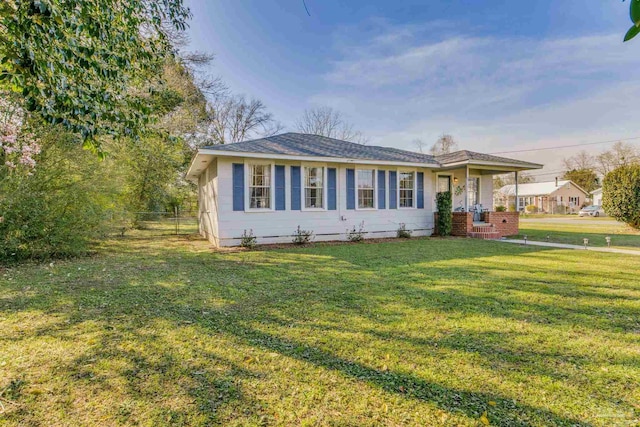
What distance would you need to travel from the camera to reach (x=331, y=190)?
1135 centimetres

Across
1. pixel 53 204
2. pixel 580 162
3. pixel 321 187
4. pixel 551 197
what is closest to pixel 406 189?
pixel 321 187

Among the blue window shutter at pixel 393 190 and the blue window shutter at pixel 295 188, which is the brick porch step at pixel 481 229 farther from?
the blue window shutter at pixel 295 188

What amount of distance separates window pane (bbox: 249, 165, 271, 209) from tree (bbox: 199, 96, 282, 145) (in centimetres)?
1765

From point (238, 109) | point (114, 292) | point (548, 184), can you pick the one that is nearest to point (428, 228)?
point (114, 292)

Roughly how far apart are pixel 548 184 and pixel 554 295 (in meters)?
53.2

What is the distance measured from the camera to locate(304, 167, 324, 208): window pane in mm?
10992

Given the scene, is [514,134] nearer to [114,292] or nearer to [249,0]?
[249,0]

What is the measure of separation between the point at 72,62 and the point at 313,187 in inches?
321

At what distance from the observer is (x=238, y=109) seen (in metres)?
28.1

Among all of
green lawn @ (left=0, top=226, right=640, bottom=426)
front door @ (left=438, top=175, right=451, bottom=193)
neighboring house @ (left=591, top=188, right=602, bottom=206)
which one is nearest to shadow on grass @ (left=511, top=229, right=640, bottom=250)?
front door @ (left=438, top=175, right=451, bottom=193)

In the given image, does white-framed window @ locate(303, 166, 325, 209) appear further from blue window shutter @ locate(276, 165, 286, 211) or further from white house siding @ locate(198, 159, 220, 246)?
white house siding @ locate(198, 159, 220, 246)

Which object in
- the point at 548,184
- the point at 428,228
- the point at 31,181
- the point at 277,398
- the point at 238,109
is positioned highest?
the point at 238,109

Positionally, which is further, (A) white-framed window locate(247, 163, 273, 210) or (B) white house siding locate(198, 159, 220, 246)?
(B) white house siding locate(198, 159, 220, 246)

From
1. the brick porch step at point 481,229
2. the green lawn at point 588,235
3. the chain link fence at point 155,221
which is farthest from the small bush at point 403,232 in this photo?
the chain link fence at point 155,221
